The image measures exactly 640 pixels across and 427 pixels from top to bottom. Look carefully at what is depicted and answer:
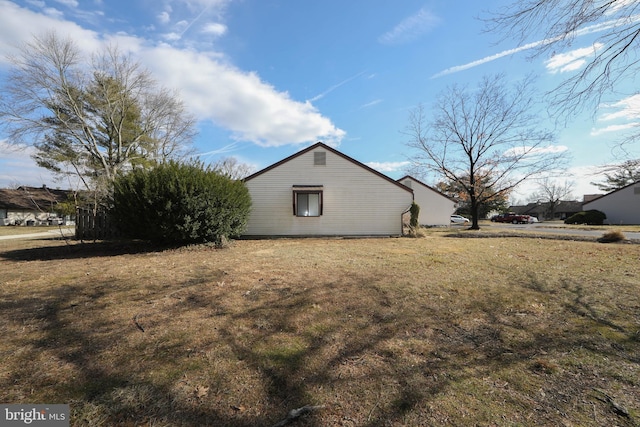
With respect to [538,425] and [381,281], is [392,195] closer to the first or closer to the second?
[381,281]

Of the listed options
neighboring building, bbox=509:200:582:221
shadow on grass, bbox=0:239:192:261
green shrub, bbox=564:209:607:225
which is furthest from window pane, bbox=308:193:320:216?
neighboring building, bbox=509:200:582:221

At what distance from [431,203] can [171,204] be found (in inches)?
1070

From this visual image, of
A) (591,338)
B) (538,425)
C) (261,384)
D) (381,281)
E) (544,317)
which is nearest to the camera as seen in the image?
(538,425)

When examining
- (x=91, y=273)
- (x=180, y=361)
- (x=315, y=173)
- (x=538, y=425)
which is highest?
(x=315, y=173)

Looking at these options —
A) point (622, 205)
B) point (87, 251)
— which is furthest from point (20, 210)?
point (622, 205)

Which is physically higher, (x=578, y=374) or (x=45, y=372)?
(x=45, y=372)

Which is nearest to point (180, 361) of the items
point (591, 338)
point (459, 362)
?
point (459, 362)

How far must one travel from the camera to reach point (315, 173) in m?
15.4

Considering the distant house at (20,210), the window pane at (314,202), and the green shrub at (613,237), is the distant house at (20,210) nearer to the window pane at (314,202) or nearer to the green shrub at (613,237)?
the window pane at (314,202)

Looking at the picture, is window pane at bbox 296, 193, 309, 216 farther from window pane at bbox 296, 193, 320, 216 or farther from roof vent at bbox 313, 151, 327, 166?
roof vent at bbox 313, 151, 327, 166

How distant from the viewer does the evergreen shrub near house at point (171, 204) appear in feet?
28.8

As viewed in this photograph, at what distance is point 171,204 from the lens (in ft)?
28.8

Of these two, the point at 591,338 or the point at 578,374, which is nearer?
the point at 578,374

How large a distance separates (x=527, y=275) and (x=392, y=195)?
9.90m
